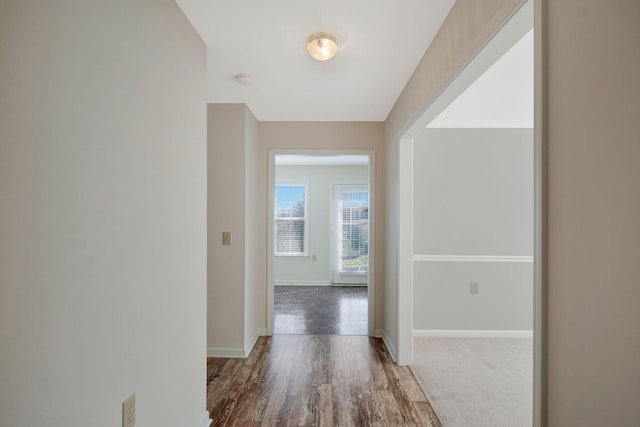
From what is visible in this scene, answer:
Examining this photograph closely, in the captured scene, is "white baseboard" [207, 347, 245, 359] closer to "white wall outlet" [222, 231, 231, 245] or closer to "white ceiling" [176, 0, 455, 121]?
"white wall outlet" [222, 231, 231, 245]

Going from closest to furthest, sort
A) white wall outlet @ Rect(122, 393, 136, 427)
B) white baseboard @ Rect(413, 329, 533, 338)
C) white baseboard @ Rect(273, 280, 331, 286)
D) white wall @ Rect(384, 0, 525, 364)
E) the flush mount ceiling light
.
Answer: white wall outlet @ Rect(122, 393, 136, 427) → white wall @ Rect(384, 0, 525, 364) → the flush mount ceiling light → white baseboard @ Rect(413, 329, 533, 338) → white baseboard @ Rect(273, 280, 331, 286)

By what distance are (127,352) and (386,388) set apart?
200 centimetres

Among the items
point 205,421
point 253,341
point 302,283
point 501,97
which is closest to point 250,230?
point 253,341

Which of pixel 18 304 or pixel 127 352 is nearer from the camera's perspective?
pixel 18 304

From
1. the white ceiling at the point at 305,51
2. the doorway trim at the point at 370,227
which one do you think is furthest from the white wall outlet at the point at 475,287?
the white ceiling at the point at 305,51

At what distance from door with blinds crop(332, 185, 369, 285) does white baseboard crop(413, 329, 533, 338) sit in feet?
10.2

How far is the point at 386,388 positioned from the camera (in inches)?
103

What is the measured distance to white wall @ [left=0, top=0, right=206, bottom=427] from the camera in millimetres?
824

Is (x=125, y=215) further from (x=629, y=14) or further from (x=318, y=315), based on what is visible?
(x=318, y=315)

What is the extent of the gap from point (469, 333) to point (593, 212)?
3.32m

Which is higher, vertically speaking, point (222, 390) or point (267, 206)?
point (267, 206)

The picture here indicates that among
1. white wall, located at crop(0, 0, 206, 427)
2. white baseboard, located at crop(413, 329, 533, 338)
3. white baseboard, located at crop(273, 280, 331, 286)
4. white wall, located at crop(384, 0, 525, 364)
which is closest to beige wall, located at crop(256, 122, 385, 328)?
white wall, located at crop(384, 0, 525, 364)

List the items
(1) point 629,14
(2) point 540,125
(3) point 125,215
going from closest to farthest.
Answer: (1) point 629,14, (2) point 540,125, (3) point 125,215

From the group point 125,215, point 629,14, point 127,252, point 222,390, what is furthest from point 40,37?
point 222,390
